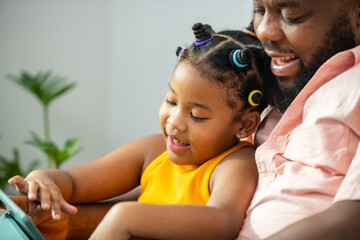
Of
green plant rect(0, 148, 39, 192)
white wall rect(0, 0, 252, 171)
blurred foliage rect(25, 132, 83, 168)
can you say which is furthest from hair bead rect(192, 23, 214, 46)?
green plant rect(0, 148, 39, 192)

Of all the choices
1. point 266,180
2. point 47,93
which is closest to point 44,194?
point 266,180

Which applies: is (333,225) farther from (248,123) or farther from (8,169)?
(8,169)

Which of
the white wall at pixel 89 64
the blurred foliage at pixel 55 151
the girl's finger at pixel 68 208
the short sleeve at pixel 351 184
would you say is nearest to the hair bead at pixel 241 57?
the short sleeve at pixel 351 184

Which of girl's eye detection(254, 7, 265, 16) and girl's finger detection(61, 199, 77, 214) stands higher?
girl's eye detection(254, 7, 265, 16)

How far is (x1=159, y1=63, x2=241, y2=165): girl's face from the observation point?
1328 mm

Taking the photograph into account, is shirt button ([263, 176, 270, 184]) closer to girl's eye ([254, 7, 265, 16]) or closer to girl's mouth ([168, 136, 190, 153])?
girl's mouth ([168, 136, 190, 153])

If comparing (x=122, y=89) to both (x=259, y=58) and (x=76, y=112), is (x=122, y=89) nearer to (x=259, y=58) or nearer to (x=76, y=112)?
(x=76, y=112)

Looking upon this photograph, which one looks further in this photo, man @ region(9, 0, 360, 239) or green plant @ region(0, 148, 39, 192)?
green plant @ region(0, 148, 39, 192)

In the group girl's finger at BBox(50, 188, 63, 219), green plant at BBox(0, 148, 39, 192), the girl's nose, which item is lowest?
green plant at BBox(0, 148, 39, 192)

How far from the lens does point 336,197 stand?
975mm

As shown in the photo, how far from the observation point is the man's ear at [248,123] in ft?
4.58

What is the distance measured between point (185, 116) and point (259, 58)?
0.27 meters

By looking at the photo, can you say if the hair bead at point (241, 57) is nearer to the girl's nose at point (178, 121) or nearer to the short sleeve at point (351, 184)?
the girl's nose at point (178, 121)

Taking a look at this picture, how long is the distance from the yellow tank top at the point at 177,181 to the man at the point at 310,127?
0.16 meters
